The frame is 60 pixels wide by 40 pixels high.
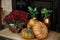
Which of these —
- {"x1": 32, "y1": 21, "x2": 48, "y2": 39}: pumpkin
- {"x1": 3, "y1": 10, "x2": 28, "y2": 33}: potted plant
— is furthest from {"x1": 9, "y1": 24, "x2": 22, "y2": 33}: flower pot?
{"x1": 32, "y1": 21, "x2": 48, "y2": 39}: pumpkin

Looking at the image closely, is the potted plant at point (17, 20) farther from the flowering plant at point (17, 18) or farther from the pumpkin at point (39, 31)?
the pumpkin at point (39, 31)

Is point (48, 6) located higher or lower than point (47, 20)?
higher

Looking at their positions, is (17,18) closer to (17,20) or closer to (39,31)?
(17,20)

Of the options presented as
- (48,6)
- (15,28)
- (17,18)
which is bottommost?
(15,28)

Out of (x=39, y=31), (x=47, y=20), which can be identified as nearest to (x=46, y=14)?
(x=47, y=20)

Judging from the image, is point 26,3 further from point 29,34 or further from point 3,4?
point 29,34

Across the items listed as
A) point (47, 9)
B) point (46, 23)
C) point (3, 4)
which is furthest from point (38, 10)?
point (3, 4)

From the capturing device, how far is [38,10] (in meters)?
1.72

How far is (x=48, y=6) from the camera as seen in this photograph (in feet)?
5.51

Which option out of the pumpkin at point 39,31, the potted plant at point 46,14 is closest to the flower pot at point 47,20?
the potted plant at point 46,14

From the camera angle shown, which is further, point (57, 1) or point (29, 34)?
point (57, 1)

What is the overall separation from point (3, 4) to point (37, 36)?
820mm

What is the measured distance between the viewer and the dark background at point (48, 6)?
1611 mm

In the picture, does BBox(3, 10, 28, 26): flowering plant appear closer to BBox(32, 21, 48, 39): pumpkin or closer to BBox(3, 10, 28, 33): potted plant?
BBox(3, 10, 28, 33): potted plant
